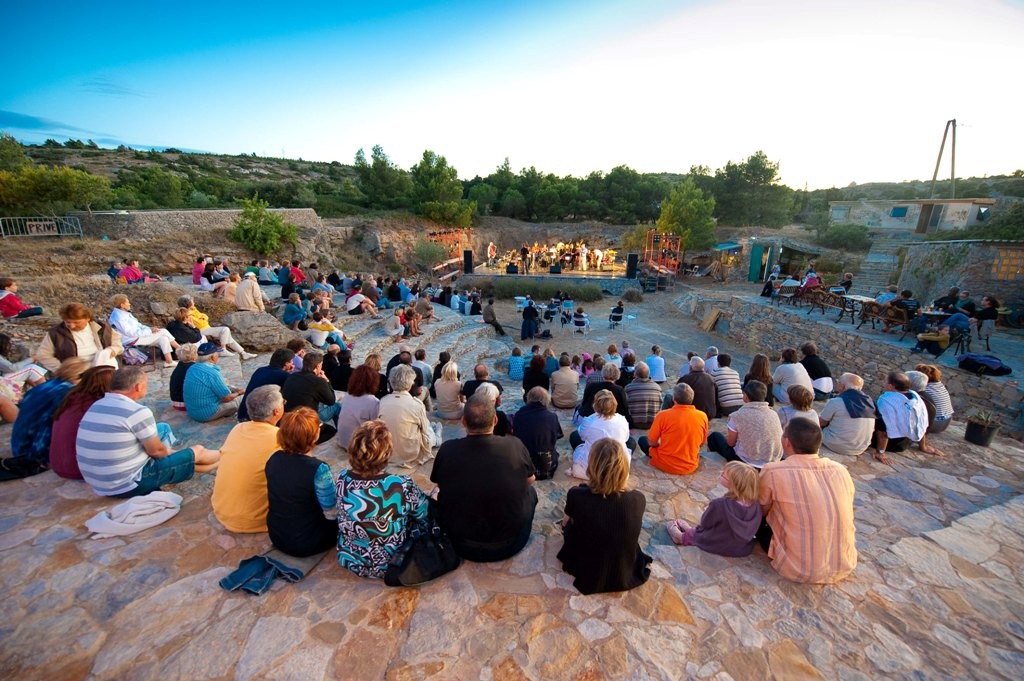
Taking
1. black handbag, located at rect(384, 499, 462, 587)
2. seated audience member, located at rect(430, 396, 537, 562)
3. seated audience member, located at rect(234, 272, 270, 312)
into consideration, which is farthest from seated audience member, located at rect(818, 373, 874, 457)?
seated audience member, located at rect(234, 272, 270, 312)

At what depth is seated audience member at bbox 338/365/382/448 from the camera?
402 cm

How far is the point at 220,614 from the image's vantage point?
2277 mm

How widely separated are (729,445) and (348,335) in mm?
7902

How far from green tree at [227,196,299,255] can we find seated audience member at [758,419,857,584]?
774 inches

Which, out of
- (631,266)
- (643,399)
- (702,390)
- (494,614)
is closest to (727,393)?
(702,390)

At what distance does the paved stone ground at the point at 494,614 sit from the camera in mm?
2072

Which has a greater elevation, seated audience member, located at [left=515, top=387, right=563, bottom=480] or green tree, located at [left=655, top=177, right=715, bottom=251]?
green tree, located at [left=655, top=177, right=715, bottom=251]

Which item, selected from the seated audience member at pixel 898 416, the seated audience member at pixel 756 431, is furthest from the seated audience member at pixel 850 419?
the seated audience member at pixel 756 431

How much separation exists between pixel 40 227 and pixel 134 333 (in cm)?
1445

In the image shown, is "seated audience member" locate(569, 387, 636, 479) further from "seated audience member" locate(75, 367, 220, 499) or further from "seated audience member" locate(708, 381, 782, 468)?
"seated audience member" locate(75, 367, 220, 499)

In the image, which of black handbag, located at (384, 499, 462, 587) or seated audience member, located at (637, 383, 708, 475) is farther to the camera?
seated audience member, located at (637, 383, 708, 475)

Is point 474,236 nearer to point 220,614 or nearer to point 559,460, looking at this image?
point 559,460

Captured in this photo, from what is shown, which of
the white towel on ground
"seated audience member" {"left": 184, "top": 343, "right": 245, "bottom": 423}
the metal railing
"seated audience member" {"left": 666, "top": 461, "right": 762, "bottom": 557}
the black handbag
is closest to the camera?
the black handbag

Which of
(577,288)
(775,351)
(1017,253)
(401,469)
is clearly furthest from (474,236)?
(401,469)
